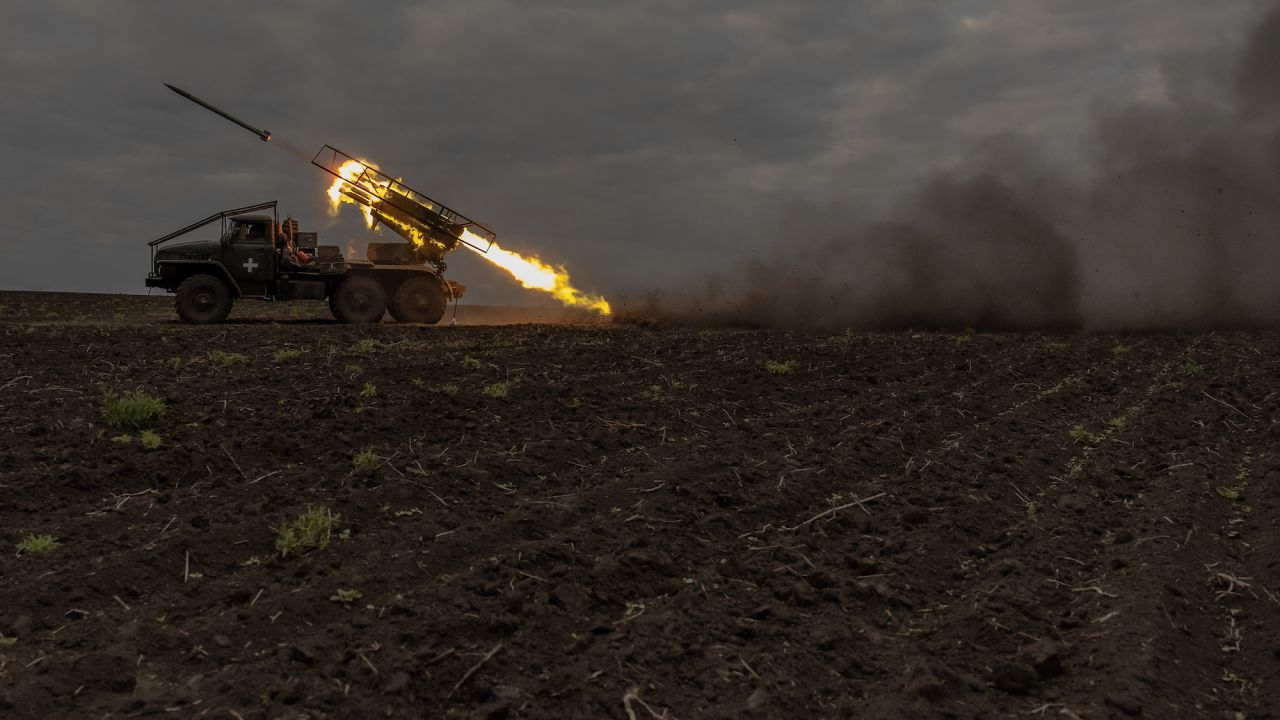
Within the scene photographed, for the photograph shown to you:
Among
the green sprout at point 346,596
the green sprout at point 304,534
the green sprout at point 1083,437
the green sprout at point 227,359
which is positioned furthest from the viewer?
the green sprout at point 227,359

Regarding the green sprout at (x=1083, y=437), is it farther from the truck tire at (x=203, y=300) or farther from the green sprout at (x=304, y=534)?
the truck tire at (x=203, y=300)

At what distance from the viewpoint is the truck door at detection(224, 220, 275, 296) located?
23.6m

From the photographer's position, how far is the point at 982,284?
2539 cm

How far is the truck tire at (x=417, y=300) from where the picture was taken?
25562 mm

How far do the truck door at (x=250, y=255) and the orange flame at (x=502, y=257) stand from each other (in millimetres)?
2072

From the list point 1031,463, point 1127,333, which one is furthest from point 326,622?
point 1127,333

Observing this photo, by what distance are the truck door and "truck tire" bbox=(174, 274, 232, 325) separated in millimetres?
527

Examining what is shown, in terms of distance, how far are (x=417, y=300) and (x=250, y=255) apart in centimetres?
457

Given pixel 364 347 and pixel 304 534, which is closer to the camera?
pixel 304 534

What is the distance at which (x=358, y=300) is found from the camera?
986 inches

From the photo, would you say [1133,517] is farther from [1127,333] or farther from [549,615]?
[1127,333]

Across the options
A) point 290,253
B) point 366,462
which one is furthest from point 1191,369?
point 290,253

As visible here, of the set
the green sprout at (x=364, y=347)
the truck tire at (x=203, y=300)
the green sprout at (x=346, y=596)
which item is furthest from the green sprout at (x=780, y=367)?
the truck tire at (x=203, y=300)

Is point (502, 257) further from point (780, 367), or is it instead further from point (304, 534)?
point (304, 534)
